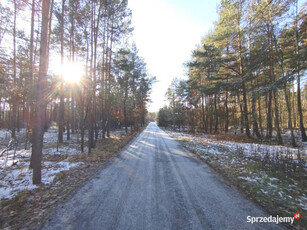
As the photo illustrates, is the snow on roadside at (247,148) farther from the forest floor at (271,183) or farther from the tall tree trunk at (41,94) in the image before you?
the tall tree trunk at (41,94)

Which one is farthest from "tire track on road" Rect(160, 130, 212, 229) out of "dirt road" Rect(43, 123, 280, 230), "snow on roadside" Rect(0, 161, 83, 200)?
"snow on roadside" Rect(0, 161, 83, 200)

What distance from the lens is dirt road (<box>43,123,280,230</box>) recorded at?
248cm

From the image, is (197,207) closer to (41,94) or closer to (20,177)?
(41,94)

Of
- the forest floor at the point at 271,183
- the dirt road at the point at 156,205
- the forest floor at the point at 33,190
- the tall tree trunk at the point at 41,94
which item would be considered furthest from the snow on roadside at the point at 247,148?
the tall tree trunk at the point at 41,94

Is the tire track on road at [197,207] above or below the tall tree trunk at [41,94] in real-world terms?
below

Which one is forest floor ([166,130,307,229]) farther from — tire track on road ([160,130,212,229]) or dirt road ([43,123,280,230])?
tire track on road ([160,130,212,229])

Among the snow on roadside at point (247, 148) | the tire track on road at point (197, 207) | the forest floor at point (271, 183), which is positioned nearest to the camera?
the tire track on road at point (197, 207)

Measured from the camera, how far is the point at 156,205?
3014 millimetres

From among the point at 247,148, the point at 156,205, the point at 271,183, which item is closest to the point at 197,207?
the point at 156,205

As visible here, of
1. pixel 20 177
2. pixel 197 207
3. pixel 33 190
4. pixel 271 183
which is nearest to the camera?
pixel 197 207

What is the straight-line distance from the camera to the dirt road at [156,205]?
248 centimetres

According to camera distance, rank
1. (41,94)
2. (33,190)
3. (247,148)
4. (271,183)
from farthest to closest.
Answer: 1. (247,148)
2. (271,183)
3. (41,94)
4. (33,190)

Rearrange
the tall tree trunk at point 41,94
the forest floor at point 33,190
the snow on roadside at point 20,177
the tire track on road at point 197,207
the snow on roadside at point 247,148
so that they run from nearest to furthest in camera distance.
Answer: the tire track on road at point 197,207, the forest floor at point 33,190, the snow on roadside at point 20,177, the tall tree trunk at point 41,94, the snow on roadside at point 247,148

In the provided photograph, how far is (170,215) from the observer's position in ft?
8.84
